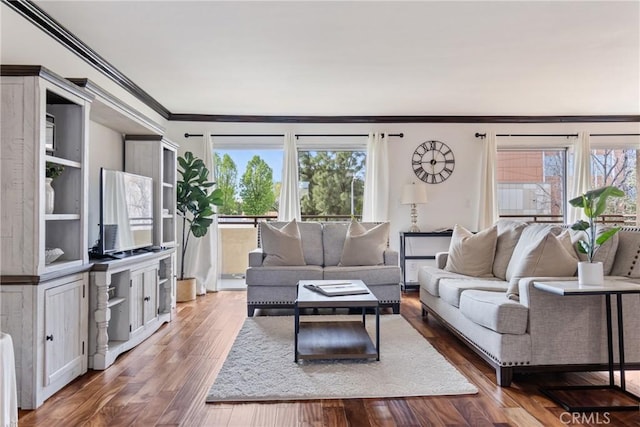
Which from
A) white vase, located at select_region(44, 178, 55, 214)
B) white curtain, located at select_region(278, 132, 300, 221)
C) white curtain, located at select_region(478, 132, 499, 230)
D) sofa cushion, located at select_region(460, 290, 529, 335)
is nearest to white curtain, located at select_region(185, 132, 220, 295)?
white curtain, located at select_region(278, 132, 300, 221)

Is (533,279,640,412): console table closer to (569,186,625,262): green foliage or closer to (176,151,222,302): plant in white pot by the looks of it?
(569,186,625,262): green foliage

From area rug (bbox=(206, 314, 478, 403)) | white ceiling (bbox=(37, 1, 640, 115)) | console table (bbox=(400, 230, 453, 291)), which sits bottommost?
area rug (bbox=(206, 314, 478, 403))

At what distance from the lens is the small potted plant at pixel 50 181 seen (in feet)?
8.06

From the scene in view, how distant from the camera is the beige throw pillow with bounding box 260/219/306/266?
4.49 metres

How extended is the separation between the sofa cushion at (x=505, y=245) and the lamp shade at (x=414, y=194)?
1.74 metres

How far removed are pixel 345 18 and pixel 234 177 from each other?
11.7 feet

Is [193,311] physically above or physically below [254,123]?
below

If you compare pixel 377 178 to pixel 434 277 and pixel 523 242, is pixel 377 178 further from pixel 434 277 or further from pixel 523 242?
pixel 523 242

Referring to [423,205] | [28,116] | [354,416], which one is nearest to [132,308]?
[28,116]

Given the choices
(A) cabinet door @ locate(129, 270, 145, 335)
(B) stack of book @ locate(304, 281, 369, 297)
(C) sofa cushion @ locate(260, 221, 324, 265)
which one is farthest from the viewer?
(C) sofa cushion @ locate(260, 221, 324, 265)

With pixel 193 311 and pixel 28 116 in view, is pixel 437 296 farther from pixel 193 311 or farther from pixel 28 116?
pixel 28 116

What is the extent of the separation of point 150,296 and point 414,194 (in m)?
3.55

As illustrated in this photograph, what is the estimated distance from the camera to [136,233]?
148 inches

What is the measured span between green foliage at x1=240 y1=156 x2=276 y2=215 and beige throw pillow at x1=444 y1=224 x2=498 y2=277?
9.85 ft
